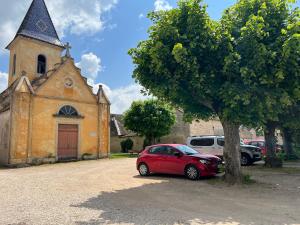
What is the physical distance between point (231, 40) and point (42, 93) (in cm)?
1632

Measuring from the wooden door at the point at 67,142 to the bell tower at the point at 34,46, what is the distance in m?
6.48

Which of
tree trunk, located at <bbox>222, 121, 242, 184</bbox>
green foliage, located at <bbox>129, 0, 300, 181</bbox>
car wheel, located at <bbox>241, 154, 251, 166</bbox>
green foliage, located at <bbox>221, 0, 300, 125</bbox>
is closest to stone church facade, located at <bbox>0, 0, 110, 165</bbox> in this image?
car wheel, located at <bbox>241, 154, 251, 166</bbox>

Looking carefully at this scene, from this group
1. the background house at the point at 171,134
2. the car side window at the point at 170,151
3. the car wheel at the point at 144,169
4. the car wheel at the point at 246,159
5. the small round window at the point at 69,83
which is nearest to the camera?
the car side window at the point at 170,151

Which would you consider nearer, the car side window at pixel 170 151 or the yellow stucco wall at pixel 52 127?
the car side window at pixel 170 151

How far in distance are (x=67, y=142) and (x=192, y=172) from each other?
13988 mm

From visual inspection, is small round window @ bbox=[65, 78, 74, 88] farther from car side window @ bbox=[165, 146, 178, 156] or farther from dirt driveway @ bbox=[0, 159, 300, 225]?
car side window @ bbox=[165, 146, 178, 156]

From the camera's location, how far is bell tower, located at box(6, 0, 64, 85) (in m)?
25.5

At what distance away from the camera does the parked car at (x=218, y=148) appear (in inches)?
733

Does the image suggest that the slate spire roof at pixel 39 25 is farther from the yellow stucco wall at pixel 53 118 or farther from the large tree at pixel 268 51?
the large tree at pixel 268 51

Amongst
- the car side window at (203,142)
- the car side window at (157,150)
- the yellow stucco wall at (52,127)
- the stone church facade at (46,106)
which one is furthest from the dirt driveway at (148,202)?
the yellow stucco wall at (52,127)

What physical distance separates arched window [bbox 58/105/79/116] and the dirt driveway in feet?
38.1

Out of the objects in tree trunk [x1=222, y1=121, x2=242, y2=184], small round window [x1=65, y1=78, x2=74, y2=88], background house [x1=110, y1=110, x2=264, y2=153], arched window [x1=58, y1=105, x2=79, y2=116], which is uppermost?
small round window [x1=65, y1=78, x2=74, y2=88]

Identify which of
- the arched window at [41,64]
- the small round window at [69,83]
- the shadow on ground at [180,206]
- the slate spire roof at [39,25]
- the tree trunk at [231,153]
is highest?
the slate spire roof at [39,25]

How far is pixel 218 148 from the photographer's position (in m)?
19.5
